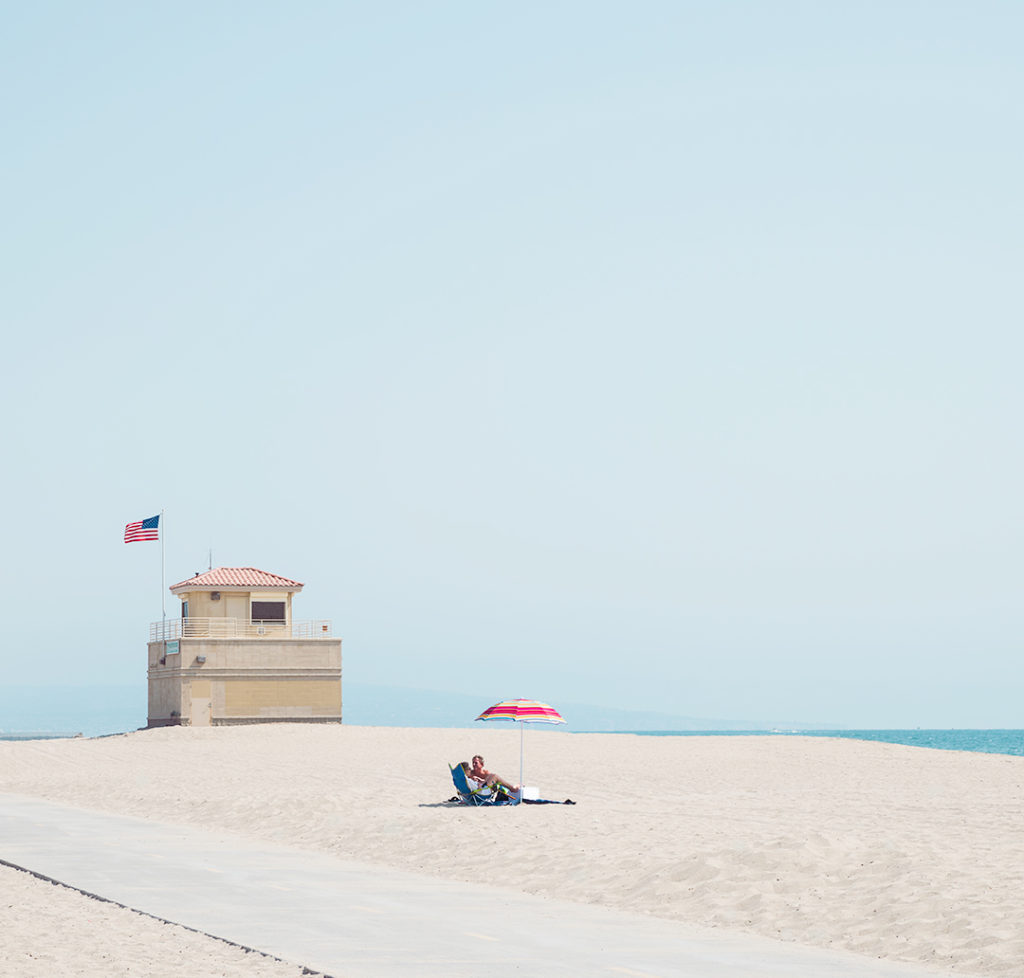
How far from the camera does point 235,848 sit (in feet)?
60.0

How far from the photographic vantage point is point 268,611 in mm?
57312

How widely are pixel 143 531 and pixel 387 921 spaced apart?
4856 cm

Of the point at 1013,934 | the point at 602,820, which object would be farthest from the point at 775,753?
the point at 1013,934

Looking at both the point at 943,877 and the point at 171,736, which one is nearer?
the point at 943,877

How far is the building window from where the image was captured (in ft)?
188

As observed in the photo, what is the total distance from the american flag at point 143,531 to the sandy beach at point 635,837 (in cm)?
1602

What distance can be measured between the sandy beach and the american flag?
16023 mm

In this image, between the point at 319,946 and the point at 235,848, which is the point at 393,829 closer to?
the point at 235,848

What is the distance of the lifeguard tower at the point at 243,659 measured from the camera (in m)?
55.0

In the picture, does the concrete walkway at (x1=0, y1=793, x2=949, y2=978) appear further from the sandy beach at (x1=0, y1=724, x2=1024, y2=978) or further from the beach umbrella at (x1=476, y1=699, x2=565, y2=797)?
the beach umbrella at (x1=476, y1=699, x2=565, y2=797)

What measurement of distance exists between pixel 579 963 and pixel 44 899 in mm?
5910

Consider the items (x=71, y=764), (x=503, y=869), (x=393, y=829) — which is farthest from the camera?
(x=71, y=764)

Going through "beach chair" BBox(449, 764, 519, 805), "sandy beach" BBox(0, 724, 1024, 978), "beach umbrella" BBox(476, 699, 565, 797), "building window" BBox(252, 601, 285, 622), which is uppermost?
"building window" BBox(252, 601, 285, 622)

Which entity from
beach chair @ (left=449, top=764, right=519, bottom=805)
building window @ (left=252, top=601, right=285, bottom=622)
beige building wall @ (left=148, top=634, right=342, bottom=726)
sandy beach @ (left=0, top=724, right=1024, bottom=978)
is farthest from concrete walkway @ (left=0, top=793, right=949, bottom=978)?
building window @ (left=252, top=601, right=285, bottom=622)
